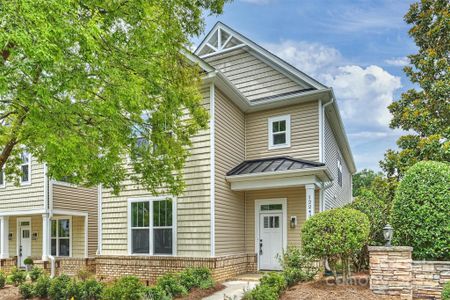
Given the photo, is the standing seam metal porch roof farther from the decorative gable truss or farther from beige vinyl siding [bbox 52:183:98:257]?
beige vinyl siding [bbox 52:183:98:257]

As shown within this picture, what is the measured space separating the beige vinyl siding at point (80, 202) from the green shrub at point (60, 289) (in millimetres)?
7346

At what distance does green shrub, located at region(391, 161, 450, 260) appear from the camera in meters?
7.58

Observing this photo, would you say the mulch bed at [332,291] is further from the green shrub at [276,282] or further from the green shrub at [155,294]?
the green shrub at [155,294]

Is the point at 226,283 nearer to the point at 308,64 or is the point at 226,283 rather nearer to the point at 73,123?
the point at 73,123

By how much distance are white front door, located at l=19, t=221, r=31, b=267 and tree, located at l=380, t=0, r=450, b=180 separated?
58.5ft

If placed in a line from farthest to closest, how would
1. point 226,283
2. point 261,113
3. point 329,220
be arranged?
point 261,113 → point 226,283 → point 329,220

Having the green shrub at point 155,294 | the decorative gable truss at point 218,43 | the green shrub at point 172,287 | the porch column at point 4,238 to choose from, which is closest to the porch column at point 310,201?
the green shrub at point 172,287

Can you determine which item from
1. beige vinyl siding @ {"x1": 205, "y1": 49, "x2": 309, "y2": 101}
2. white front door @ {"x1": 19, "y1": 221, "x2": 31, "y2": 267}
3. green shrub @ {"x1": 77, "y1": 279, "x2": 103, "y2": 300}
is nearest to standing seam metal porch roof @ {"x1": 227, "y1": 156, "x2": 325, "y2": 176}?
beige vinyl siding @ {"x1": 205, "y1": 49, "x2": 309, "y2": 101}

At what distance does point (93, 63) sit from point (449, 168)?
Result: 7868 millimetres

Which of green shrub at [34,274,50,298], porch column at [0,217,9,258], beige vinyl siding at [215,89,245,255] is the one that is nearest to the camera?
green shrub at [34,274,50,298]

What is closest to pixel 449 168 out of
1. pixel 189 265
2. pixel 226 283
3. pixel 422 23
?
pixel 226 283

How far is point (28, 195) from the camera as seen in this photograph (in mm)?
16484

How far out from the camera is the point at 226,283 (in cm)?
1077

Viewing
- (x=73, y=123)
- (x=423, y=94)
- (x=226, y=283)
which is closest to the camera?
(x=73, y=123)
